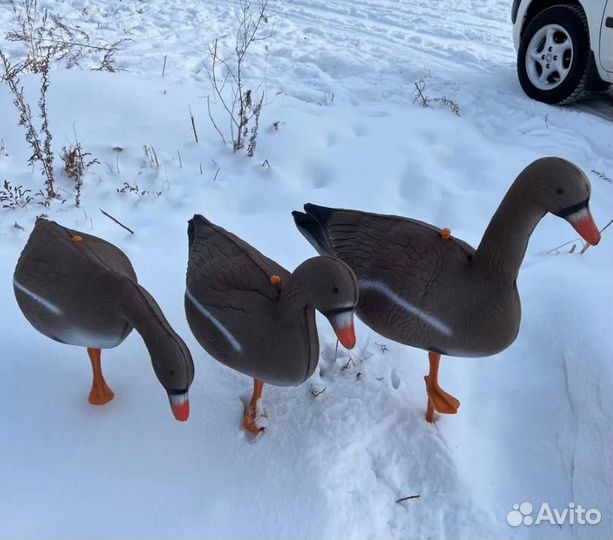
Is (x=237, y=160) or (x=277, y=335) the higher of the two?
(x=277, y=335)

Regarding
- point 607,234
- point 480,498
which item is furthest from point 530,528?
point 607,234

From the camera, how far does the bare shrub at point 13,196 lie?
2.86 meters

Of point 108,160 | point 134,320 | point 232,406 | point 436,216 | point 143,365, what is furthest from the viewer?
point 108,160

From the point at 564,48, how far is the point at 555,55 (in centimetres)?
7

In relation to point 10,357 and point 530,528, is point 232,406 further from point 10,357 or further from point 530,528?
point 530,528

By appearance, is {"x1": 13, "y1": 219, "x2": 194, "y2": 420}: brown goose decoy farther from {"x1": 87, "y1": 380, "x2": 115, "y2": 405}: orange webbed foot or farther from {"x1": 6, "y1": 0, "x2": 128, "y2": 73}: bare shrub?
{"x1": 6, "y1": 0, "x2": 128, "y2": 73}: bare shrub

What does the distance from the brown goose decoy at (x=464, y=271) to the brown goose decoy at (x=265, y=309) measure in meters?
0.21

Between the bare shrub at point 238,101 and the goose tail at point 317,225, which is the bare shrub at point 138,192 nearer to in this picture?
the bare shrub at point 238,101

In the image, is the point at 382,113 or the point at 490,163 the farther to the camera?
the point at 382,113

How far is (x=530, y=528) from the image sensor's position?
5.52 feet

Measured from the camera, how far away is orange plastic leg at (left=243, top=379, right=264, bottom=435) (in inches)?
72.7

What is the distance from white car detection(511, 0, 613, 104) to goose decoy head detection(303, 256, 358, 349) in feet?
11.1

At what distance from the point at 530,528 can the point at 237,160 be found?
8.10ft

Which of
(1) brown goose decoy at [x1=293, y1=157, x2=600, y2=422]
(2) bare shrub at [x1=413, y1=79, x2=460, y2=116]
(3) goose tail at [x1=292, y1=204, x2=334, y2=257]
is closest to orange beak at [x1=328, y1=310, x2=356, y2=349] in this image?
(1) brown goose decoy at [x1=293, y1=157, x2=600, y2=422]
